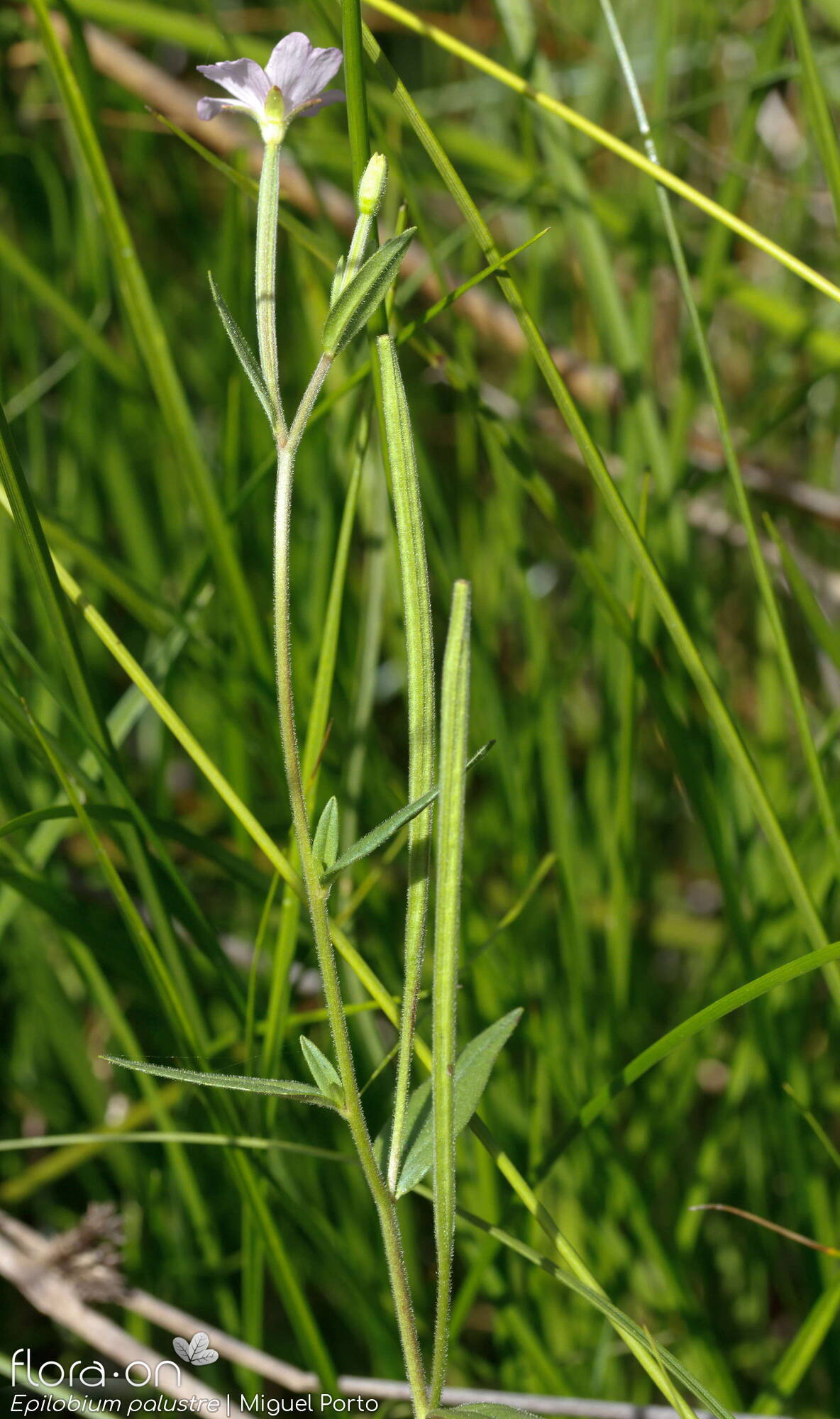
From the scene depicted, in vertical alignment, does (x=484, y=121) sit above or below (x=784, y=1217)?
above

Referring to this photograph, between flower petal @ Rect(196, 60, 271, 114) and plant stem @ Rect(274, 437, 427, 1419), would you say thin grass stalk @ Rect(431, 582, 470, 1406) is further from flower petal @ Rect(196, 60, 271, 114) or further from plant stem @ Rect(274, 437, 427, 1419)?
flower petal @ Rect(196, 60, 271, 114)

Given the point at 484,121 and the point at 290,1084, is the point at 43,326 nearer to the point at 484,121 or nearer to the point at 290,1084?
the point at 484,121

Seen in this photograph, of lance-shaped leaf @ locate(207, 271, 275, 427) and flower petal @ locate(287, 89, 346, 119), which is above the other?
flower petal @ locate(287, 89, 346, 119)

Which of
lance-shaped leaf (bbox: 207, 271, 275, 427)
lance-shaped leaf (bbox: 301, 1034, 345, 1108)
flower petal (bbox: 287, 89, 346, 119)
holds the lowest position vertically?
lance-shaped leaf (bbox: 301, 1034, 345, 1108)

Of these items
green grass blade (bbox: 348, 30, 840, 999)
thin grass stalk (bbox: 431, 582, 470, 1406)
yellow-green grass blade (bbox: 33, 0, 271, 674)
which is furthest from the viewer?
yellow-green grass blade (bbox: 33, 0, 271, 674)

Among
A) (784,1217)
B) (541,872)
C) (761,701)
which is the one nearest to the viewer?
(541,872)

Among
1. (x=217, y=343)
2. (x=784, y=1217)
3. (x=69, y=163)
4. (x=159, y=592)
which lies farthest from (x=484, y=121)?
(x=784, y=1217)

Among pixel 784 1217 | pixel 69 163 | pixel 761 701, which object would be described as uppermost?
pixel 69 163

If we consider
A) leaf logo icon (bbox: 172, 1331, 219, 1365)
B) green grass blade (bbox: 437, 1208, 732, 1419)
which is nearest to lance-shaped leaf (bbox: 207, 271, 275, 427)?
green grass blade (bbox: 437, 1208, 732, 1419)
